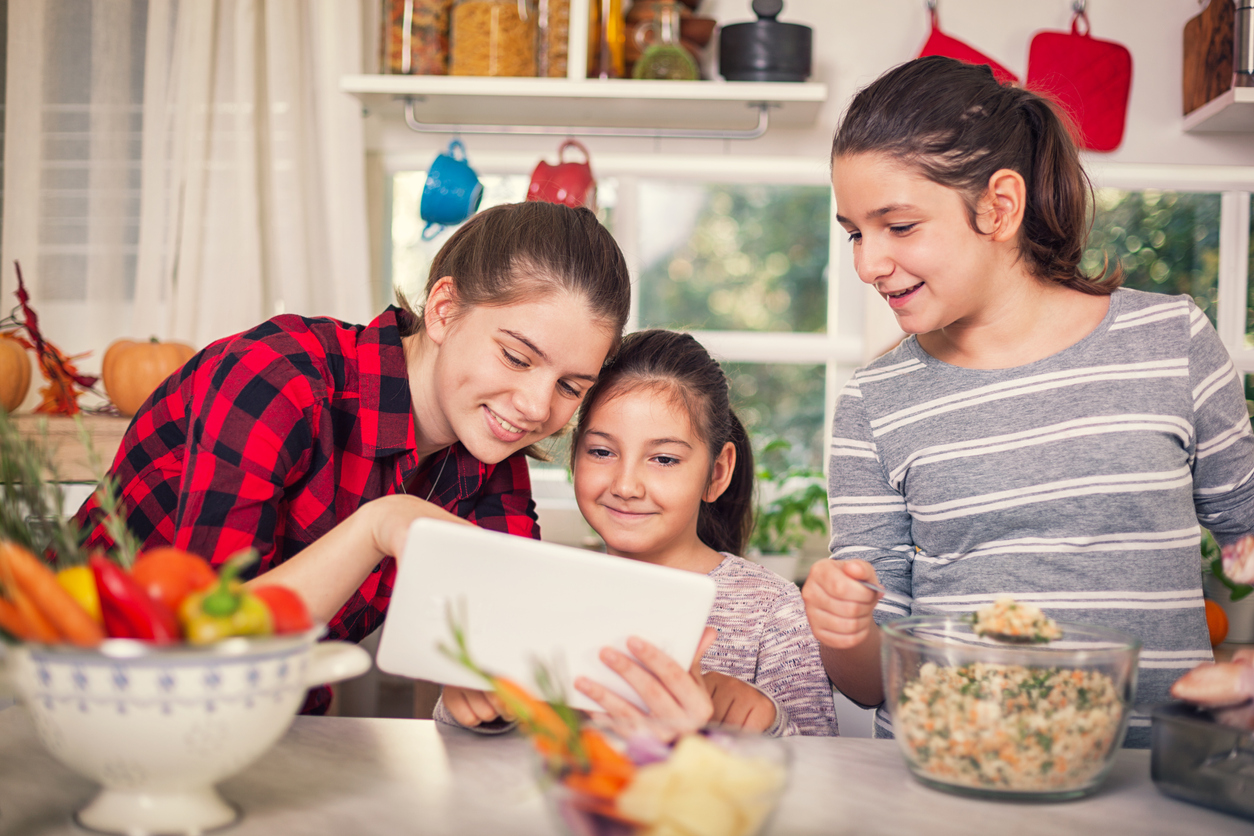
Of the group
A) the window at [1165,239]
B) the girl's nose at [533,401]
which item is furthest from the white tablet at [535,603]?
the window at [1165,239]

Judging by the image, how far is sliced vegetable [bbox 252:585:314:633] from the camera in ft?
1.78

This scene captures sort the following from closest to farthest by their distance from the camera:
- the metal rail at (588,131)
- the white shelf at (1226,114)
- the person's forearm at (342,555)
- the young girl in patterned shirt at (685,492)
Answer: the person's forearm at (342,555), the young girl in patterned shirt at (685,492), the white shelf at (1226,114), the metal rail at (588,131)

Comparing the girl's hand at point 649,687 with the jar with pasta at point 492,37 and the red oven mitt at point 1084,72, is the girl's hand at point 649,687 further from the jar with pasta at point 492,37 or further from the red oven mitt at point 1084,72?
the red oven mitt at point 1084,72

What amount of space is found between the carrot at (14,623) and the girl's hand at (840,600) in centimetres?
58

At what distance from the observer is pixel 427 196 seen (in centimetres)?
208

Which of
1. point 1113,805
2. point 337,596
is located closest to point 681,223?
point 337,596

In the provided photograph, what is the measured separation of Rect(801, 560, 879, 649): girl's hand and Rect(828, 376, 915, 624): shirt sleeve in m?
0.28

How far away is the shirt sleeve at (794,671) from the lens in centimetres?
118

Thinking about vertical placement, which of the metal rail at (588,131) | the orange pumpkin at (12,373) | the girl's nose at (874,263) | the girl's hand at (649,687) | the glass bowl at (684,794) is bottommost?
the girl's hand at (649,687)

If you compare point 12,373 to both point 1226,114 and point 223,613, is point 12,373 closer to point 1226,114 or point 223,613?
point 223,613

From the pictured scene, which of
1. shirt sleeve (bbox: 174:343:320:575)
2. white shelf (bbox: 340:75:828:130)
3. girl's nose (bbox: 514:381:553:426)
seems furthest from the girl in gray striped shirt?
white shelf (bbox: 340:75:828:130)

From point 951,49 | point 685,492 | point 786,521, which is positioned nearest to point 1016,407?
point 685,492

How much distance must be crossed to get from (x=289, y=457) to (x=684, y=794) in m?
0.67

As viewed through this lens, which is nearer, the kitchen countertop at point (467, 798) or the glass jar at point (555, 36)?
the kitchen countertop at point (467, 798)
